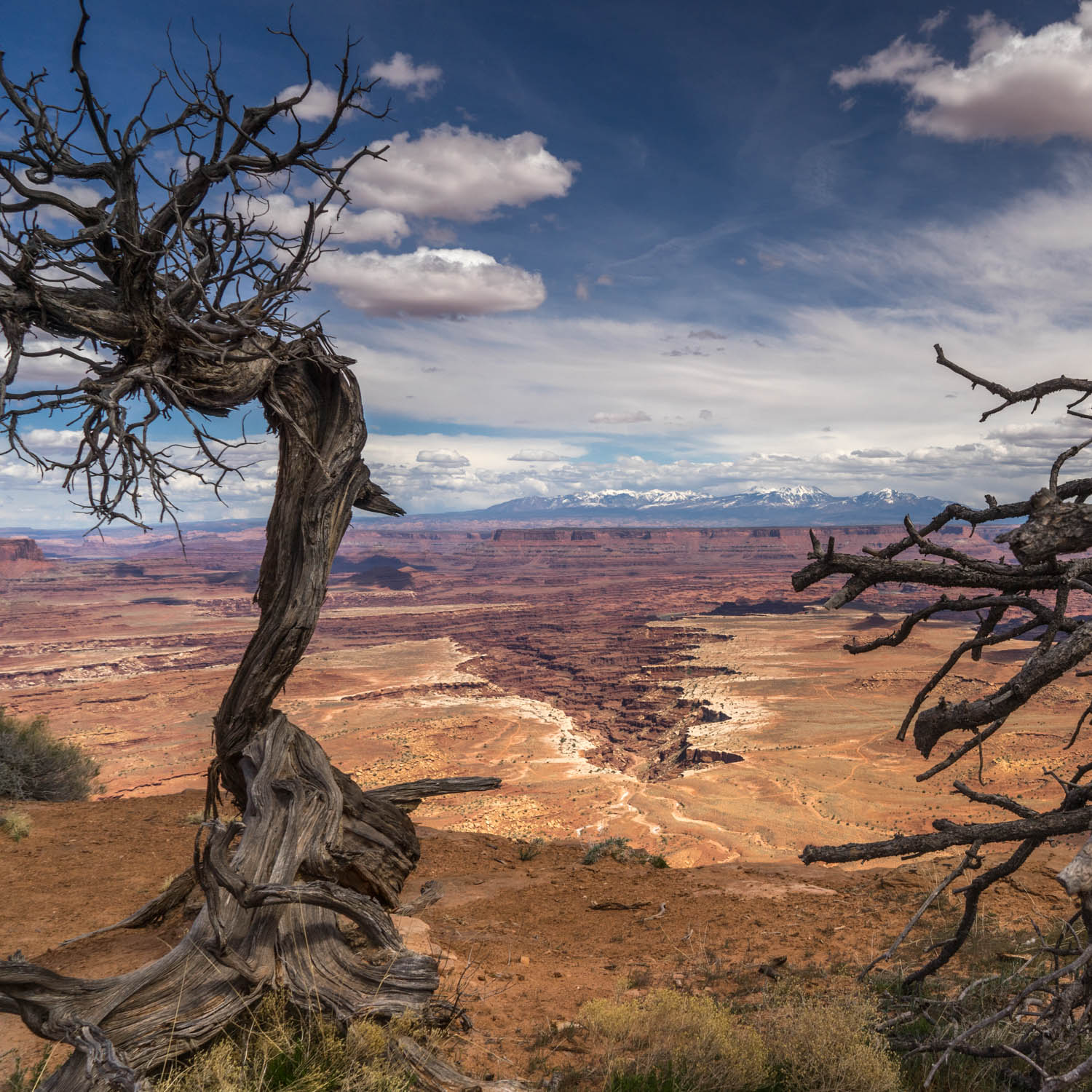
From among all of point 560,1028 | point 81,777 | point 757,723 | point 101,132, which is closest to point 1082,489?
point 560,1028

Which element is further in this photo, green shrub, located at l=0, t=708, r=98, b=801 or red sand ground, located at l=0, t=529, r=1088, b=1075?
green shrub, located at l=0, t=708, r=98, b=801

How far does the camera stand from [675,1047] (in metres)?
3.80

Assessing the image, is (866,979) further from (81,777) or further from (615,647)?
(615,647)

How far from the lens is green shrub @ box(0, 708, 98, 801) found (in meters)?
12.1

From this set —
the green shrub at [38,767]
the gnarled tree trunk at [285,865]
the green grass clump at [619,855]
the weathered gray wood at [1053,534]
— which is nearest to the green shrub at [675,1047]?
the gnarled tree trunk at [285,865]

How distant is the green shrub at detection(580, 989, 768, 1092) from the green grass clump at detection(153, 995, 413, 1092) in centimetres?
116

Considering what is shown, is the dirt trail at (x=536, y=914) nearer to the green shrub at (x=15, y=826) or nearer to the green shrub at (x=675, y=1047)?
the green shrub at (x=15, y=826)

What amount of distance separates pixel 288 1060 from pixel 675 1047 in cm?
202

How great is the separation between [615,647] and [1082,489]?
7013cm

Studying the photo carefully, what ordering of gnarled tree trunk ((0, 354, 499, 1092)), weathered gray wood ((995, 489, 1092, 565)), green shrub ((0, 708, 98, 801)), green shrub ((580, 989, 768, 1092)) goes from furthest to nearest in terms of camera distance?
green shrub ((0, 708, 98, 801)), green shrub ((580, 989, 768, 1092)), gnarled tree trunk ((0, 354, 499, 1092)), weathered gray wood ((995, 489, 1092, 565))

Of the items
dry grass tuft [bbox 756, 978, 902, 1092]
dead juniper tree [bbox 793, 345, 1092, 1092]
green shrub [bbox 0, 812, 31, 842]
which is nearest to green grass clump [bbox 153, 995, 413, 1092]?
dry grass tuft [bbox 756, 978, 902, 1092]

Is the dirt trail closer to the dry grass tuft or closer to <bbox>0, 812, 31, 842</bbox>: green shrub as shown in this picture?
<bbox>0, 812, 31, 842</bbox>: green shrub

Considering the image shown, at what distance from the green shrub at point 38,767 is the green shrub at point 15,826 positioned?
327 cm

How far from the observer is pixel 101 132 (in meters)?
4.46
